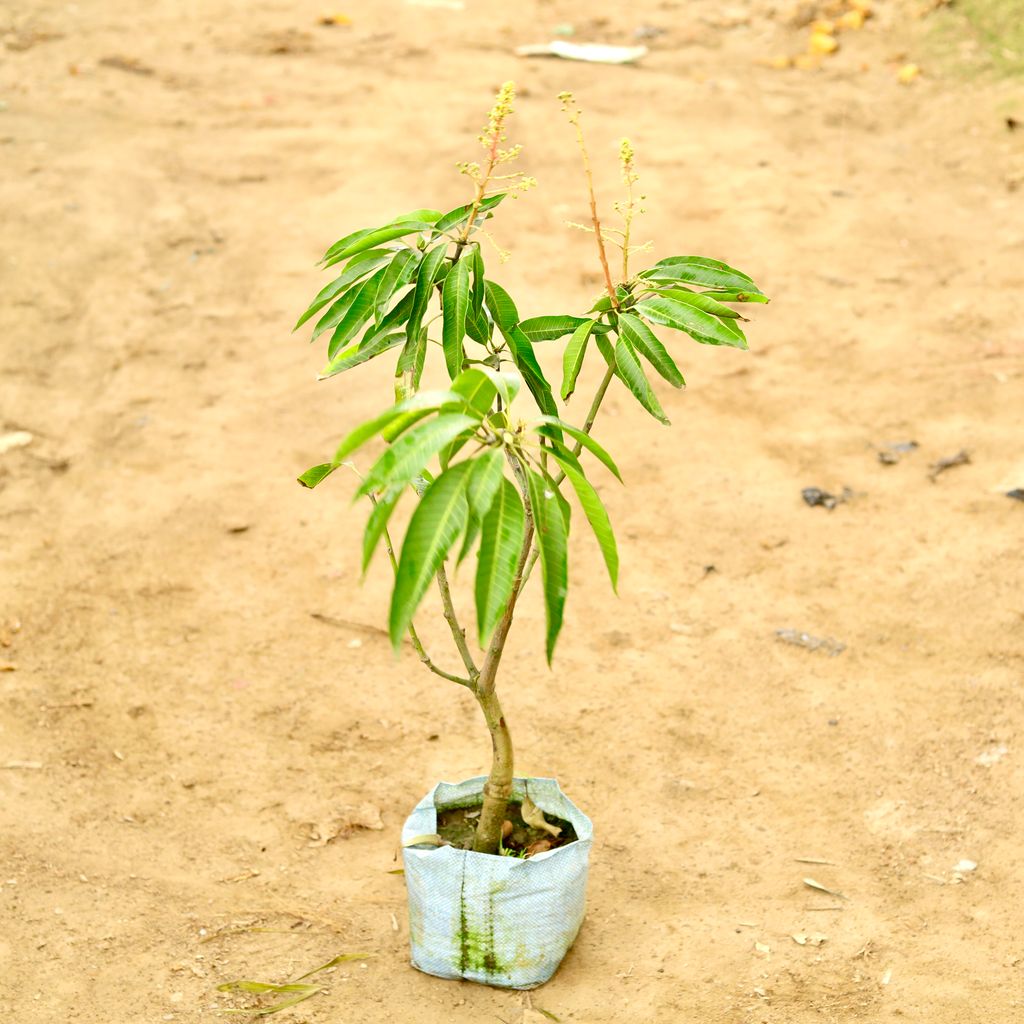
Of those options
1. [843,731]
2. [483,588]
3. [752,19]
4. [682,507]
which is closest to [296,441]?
[682,507]

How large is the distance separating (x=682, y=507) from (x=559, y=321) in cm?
187

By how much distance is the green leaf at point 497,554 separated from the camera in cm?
166

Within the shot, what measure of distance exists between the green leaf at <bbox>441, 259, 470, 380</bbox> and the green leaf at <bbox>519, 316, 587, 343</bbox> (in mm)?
144

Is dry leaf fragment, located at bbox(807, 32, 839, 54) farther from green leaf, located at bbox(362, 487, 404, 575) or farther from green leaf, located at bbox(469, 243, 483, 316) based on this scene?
green leaf, located at bbox(362, 487, 404, 575)

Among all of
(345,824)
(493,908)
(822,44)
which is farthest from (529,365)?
(822,44)

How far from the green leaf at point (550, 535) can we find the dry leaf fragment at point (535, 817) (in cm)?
A: 79

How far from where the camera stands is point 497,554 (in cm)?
168

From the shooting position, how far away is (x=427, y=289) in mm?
2037

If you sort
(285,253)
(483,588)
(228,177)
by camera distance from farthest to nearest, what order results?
(228,177) < (285,253) < (483,588)

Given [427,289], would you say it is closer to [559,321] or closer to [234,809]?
[559,321]

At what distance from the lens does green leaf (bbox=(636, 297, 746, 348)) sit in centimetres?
199

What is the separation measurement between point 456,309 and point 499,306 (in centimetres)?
12

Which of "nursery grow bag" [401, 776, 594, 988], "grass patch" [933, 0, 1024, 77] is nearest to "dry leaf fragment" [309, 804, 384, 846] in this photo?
"nursery grow bag" [401, 776, 594, 988]

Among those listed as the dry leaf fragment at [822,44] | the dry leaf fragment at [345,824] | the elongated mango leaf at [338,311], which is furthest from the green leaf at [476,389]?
the dry leaf fragment at [822,44]
